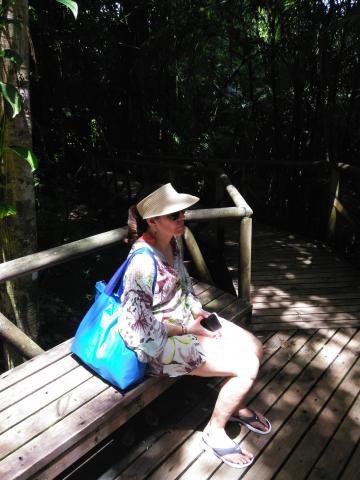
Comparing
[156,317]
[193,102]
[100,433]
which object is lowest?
[100,433]

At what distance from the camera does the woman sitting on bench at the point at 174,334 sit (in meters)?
1.89

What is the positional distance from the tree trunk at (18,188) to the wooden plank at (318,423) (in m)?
1.59

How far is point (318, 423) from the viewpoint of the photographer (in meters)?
2.29

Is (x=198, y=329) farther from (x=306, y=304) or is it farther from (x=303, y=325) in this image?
(x=306, y=304)

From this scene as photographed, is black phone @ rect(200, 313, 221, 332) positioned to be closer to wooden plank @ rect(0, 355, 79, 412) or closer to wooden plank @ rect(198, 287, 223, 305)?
wooden plank @ rect(198, 287, 223, 305)

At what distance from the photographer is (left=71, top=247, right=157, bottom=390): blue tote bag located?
188 cm

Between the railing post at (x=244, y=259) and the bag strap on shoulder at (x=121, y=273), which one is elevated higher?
the bag strap on shoulder at (x=121, y=273)

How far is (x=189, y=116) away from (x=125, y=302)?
19.1 ft

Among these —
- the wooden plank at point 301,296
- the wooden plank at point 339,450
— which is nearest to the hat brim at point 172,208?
the wooden plank at point 339,450

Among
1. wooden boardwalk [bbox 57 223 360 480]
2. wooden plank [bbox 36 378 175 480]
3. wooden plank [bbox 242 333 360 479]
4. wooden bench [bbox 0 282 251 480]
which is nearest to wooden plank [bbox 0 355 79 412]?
wooden bench [bbox 0 282 251 480]

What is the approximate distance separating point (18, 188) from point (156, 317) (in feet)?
3.65

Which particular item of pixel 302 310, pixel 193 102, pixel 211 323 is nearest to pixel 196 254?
pixel 211 323

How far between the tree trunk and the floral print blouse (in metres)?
0.89

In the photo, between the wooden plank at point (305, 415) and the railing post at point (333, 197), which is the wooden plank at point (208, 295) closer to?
the wooden plank at point (305, 415)
